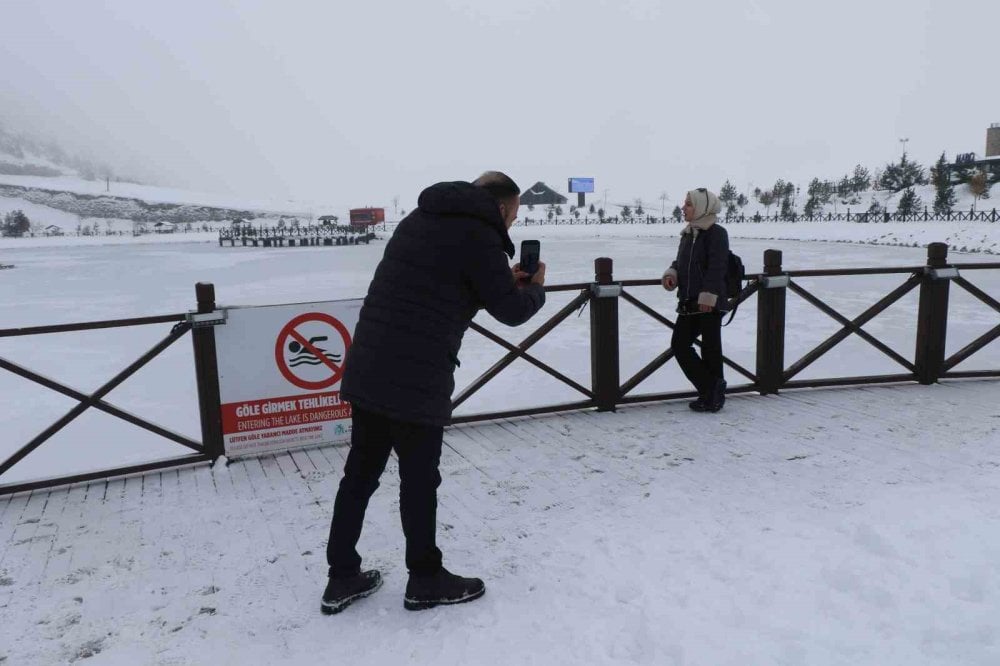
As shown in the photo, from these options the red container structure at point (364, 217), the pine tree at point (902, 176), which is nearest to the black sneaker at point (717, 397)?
the red container structure at point (364, 217)

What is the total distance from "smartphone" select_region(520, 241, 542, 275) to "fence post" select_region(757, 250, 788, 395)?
383 centimetres

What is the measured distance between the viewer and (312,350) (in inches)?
199

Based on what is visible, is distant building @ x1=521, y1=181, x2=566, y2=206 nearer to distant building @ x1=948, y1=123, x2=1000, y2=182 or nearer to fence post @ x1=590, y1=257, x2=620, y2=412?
distant building @ x1=948, y1=123, x2=1000, y2=182

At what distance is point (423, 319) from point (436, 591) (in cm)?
116

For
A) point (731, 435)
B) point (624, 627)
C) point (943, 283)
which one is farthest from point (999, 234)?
point (624, 627)

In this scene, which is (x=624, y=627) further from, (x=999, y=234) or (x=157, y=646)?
(x=999, y=234)

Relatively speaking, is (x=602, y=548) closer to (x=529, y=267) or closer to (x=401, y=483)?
(x=401, y=483)

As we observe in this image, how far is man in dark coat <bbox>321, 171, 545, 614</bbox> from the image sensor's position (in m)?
2.62

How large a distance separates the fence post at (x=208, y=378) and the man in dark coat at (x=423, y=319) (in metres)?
2.36

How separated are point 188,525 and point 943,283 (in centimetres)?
638

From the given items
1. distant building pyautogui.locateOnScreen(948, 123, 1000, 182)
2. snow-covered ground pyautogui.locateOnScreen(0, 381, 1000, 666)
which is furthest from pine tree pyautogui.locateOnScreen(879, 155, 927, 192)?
snow-covered ground pyautogui.locateOnScreen(0, 381, 1000, 666)

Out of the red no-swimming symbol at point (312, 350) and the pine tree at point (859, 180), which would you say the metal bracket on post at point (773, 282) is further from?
the pine tree at point (859, 180)

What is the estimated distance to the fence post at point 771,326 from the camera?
615cm

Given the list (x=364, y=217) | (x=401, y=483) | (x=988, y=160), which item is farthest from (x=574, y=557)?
(x=988, y=160)
